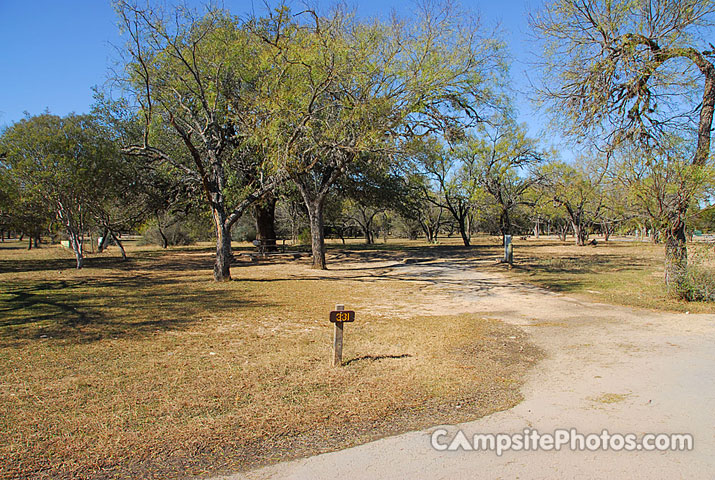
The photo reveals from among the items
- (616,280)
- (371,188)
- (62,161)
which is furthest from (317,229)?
(616,280)

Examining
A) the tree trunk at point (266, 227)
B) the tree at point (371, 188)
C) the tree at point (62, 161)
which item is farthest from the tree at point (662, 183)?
the tree trunk at point (266, 227)

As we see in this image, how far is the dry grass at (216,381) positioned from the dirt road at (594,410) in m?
0.29

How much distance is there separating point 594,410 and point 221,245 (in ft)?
38.8

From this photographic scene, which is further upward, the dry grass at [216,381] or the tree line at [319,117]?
the tree line at [319,117]

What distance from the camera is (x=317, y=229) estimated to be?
18297 millimetres

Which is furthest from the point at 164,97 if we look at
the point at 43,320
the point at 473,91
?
the point at 473,91

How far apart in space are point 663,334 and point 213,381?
6965 millimetres

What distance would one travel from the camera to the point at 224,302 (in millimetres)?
11008

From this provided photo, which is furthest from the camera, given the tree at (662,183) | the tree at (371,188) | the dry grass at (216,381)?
the tree at (371,188)

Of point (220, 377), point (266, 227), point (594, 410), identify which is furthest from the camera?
point (266, 227)

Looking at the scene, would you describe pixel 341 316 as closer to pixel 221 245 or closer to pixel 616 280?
pixel 221 245

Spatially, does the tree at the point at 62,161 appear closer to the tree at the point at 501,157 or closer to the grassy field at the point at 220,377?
the grassy field at the point at 220,377

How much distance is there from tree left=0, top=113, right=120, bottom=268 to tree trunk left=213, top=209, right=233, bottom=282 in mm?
5999

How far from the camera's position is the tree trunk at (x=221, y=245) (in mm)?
14227
